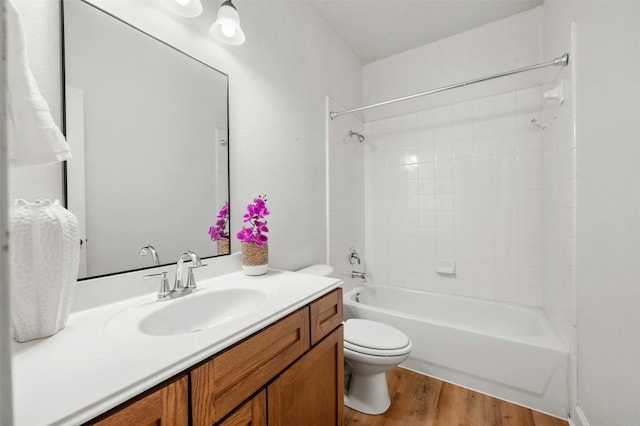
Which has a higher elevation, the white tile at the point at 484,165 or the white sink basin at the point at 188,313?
the white tile at the point at 484,165

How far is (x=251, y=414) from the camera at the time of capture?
0.71 m

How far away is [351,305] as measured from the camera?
198cm

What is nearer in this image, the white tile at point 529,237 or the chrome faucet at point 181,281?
the chrome faucet at point 181,281

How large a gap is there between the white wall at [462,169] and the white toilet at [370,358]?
3.30 ft

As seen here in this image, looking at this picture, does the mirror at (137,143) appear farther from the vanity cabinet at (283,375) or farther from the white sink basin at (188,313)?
the vanity cabinet at (283,375)

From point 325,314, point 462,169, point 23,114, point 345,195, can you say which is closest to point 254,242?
point 325,314

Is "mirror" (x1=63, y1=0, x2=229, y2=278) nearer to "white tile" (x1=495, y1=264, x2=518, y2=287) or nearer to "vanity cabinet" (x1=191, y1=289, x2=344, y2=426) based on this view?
"vanity cabinet" (x1=191, y1=289, x2=344, y2=426)

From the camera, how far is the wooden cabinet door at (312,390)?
31.7 inches

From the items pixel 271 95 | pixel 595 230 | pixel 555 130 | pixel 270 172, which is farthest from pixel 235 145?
pixel 555 130

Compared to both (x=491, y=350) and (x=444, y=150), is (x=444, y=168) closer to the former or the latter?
(x=444, y=150)

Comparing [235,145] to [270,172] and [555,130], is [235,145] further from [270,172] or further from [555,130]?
[555,130]

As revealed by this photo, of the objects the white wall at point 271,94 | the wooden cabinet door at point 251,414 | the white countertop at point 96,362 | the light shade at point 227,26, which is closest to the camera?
the white countertop at point 96,362

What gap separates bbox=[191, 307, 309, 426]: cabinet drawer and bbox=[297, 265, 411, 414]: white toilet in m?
0.64

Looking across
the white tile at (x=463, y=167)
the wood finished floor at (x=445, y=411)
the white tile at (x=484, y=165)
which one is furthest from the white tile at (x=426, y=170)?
the wood finished floor at (x=445, y=411)
